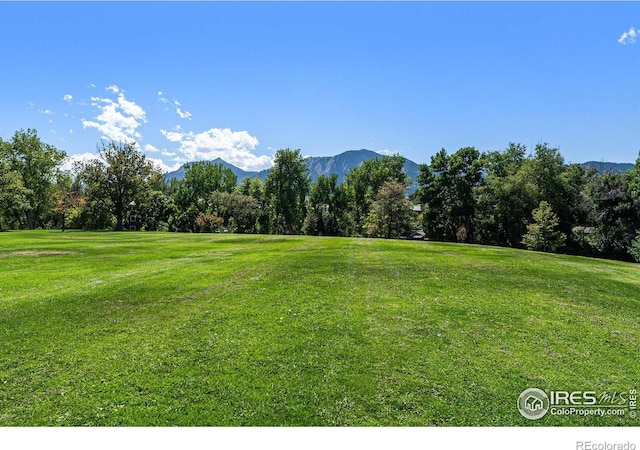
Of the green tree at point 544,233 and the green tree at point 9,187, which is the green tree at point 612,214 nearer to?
the green tree at point 544,233

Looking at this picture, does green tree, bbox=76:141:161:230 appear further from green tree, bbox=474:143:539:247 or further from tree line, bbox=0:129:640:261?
green tree, bbox=474:143:539:247

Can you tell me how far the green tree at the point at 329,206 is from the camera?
80.4 metres

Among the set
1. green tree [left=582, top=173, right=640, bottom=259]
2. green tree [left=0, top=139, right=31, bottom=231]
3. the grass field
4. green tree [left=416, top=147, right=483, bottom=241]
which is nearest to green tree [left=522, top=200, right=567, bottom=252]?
green tree [left=582, top=173, right=640, bottom=259]

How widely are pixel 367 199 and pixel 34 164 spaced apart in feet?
216

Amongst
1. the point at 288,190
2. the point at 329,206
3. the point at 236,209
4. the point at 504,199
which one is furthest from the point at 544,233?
the point at 236,209

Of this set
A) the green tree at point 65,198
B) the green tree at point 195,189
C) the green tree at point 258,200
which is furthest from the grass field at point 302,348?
the green tree at point 195,189

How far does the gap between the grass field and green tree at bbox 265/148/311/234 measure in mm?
66371

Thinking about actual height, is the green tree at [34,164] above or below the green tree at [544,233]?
above

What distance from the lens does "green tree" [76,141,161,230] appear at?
56125 millimetres

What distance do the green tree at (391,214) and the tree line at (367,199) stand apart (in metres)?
0.18

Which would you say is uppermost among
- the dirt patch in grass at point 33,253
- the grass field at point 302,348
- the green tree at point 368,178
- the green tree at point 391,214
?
the green tree at point 368,178

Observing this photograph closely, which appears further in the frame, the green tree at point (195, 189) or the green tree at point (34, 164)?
the green tree at point (195, 189)
